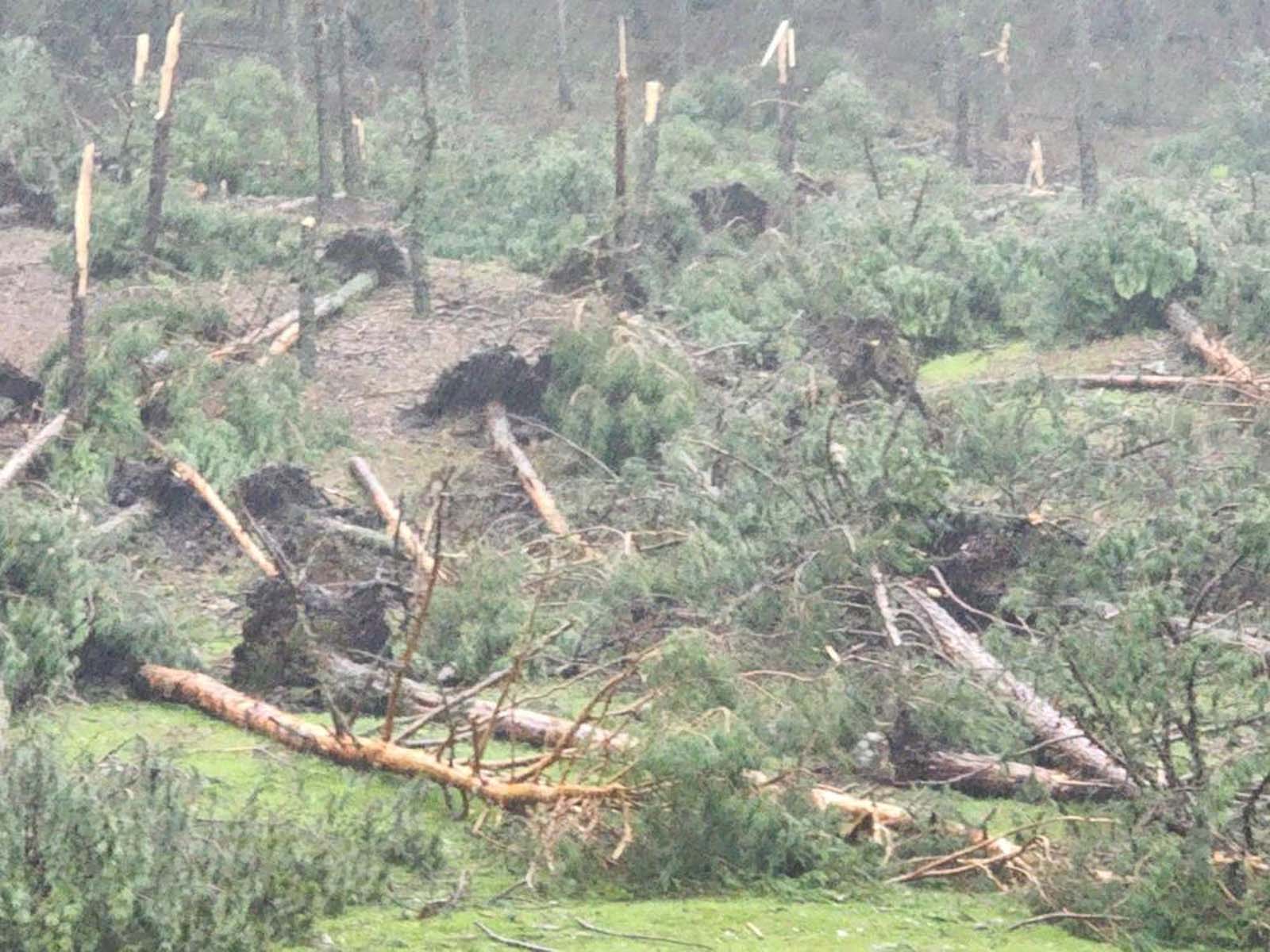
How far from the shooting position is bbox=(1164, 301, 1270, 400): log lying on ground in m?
12.8

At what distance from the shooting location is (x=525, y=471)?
12.6 metres

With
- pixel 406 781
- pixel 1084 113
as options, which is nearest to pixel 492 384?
pixel 406 781

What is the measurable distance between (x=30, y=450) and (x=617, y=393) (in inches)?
147

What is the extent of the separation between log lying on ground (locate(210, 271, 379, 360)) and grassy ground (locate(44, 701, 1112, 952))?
7.43 metres

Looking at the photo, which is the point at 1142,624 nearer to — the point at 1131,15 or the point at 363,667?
the point at 363,667

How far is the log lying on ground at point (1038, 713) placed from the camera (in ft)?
23.4

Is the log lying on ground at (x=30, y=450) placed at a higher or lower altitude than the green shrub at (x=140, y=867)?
lower

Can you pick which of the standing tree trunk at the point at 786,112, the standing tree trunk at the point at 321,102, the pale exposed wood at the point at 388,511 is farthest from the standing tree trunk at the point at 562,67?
the pale exposed wood at the point at 388,511

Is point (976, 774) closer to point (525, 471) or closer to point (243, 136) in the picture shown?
point (525, 471)

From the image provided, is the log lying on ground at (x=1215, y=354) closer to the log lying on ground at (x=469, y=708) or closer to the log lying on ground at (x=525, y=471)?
the log lying on ground at (x=525, y=471)

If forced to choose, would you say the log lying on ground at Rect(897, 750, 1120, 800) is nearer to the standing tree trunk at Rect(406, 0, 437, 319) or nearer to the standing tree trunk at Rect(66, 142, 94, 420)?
the standing tree trunk at Rect(66, 142, 94, 420)

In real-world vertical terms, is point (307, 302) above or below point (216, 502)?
above

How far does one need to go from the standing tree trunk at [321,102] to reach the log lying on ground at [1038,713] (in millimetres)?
8045

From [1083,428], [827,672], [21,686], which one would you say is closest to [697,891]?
[827,672]
